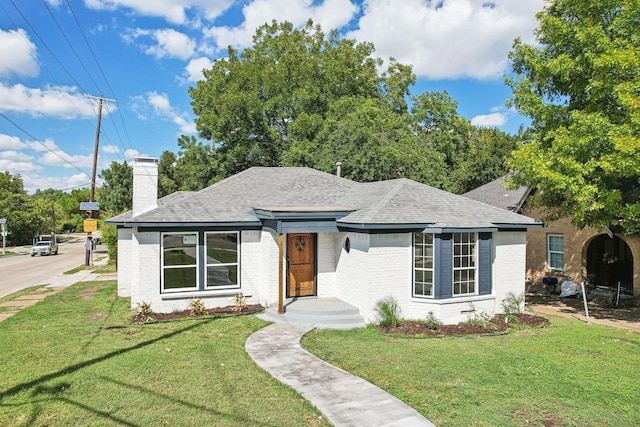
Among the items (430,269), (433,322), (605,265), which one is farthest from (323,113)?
(433,322)

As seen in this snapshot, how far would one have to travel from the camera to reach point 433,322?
11.4 m

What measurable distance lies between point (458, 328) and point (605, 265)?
12075mm

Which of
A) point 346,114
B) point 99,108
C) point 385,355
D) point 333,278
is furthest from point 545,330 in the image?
point 99,108

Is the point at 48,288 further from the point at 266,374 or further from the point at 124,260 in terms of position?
the point at 266,374

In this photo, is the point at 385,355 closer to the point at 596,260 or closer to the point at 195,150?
the point at 596,260

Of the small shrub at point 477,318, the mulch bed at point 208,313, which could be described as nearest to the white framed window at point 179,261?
the mulch bed at point 208,313

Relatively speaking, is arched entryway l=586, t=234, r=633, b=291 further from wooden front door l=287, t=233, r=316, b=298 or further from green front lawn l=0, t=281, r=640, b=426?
wooden front door l=287, t=233, r=316, b=298

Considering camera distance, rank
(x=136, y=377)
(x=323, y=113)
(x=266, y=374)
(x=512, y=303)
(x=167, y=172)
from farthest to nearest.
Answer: (x=167, y=172)
(x=323, y=113)
(x=512, y=303)
(x=266, y=374)
(x=136, y=377)

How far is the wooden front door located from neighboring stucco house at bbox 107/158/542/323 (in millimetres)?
34

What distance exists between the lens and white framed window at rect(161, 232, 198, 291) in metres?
12.6

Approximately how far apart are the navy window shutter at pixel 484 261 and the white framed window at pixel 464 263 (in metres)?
0.15

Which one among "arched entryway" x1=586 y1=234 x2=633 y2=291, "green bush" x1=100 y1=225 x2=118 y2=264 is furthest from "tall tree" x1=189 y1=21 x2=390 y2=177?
"arched entryway" x1=586 y1=234 x2=633 y2=291

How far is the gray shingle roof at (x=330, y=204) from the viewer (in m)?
12.1

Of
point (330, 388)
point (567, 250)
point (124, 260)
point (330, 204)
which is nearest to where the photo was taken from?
point (330, 388)
